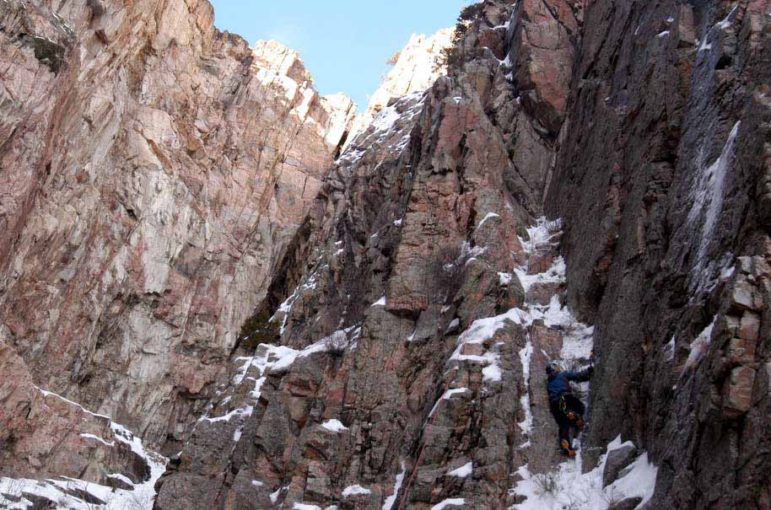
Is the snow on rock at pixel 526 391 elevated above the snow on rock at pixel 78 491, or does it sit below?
above

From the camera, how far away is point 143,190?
4597cm

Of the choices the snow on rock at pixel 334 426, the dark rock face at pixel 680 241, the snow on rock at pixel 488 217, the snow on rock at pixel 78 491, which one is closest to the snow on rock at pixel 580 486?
the dark rock face at pixel 680 241

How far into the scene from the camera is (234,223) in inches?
2052

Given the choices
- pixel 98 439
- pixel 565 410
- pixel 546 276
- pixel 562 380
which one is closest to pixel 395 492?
pixel 565 410

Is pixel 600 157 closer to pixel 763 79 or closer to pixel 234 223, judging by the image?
pixel 763 79

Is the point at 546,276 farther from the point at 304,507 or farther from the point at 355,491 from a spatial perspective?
the point at 304,507

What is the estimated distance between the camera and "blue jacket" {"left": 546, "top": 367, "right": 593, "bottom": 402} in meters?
17.1

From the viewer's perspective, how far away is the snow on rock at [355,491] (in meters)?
18.4

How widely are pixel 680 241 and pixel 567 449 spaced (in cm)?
454

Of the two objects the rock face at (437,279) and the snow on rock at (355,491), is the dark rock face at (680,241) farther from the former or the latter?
the snow on rock at (355,491)

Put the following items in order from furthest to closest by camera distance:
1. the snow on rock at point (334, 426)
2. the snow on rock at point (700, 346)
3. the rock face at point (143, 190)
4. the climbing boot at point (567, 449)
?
the rock face at point (143, 190) < the snow on rock at point (334, 426) < the climbing boot at point (567, 449) < the snow on rock at point (700, 346)

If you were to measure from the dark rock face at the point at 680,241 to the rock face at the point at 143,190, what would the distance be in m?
21.7

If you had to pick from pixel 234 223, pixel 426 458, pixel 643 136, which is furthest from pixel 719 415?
pixel 234 223

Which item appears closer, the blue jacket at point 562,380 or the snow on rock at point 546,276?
the blue jacket at point 562,380
